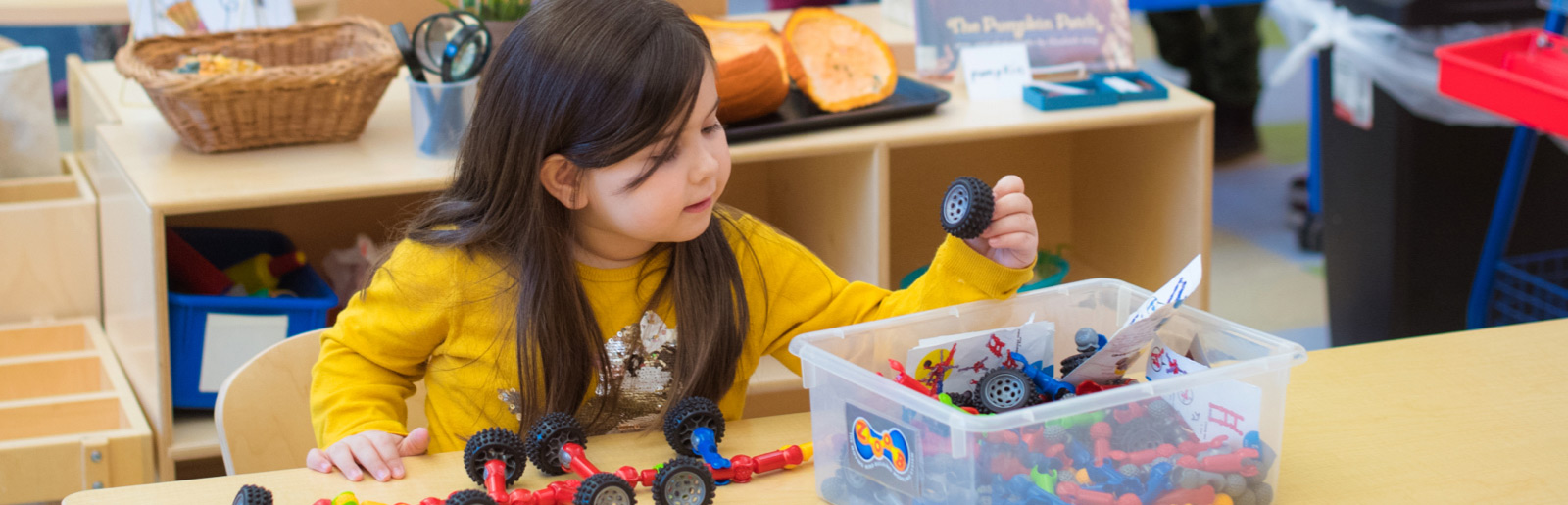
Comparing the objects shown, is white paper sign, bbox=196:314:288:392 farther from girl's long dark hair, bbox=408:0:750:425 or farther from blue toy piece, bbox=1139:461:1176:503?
blue toy piece, bbox=1139:461:1176:503

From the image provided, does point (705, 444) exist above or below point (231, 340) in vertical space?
above

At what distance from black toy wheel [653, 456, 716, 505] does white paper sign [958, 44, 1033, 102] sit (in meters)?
1.02

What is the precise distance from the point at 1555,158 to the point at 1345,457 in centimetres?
157

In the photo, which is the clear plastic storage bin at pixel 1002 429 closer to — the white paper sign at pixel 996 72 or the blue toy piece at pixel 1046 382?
the blue toy piece at pixel 1046 382

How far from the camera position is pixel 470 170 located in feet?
3.54

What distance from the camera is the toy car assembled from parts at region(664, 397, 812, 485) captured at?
902 mm

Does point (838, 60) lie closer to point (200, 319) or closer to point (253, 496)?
point (200, 319)

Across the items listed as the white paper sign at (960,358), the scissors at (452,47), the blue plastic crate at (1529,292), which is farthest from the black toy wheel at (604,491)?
the blue plastic crate at (1529,292)

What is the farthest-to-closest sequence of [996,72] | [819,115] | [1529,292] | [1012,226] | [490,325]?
1. [1529,292]
2. [996,72]
3. [819,115]
4. [490,325]
5. [1012,226]

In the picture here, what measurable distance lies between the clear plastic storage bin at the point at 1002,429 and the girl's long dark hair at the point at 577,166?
0.70 ft

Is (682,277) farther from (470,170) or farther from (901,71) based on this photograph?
(901,71)

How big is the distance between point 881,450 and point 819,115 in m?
0.83

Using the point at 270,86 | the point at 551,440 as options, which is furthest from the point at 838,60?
the point at 551,440

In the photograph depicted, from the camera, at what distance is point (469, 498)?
2.60 feet
